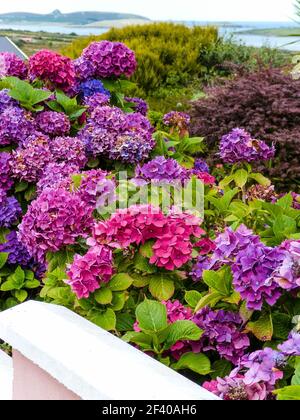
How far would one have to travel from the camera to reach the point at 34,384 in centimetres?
202

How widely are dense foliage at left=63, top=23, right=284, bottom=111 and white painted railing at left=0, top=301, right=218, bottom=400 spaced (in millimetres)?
7013

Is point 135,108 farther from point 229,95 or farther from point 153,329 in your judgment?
point 153,329

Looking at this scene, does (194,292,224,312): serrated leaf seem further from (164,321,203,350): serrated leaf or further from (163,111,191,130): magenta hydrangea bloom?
(163,111,191,130): magenta hydrangea bloom

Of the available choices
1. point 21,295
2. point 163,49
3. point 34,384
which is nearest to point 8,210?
point 21,295

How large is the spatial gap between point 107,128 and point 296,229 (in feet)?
5.41

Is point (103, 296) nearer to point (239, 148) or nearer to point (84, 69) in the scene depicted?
point (239, 148)

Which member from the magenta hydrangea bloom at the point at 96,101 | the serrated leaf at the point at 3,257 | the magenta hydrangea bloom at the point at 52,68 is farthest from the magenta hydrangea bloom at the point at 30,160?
the magenta hydrangea bloom at the point at 52,68

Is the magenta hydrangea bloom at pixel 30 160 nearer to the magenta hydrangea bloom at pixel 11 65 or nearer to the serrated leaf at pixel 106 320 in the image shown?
the magenta hydrangea bloom at pixel 11 65

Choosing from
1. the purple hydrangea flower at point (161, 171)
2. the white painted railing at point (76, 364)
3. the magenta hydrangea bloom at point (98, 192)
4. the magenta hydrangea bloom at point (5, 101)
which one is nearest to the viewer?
the white painted railing at point (76, 364)

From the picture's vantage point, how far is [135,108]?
4.72m

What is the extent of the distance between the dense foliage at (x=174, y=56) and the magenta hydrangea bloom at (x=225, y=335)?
22.9ft

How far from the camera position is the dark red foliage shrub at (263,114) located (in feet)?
15.9

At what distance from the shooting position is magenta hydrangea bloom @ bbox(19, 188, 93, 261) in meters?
2.74
